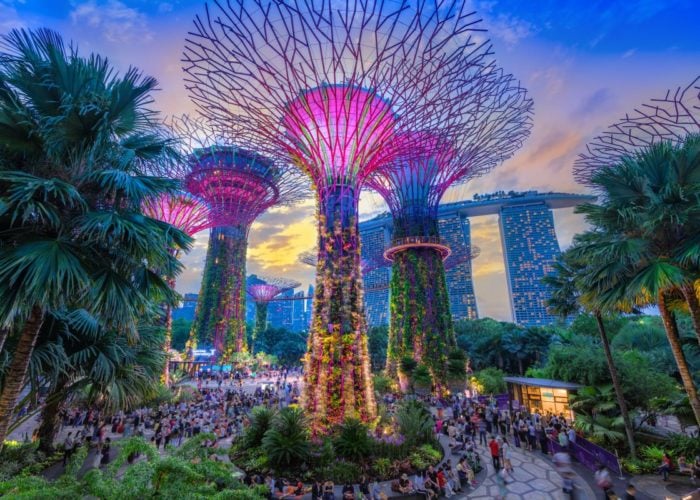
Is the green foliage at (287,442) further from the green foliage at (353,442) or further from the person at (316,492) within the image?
the person at (316,492)

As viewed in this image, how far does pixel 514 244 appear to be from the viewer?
344ft

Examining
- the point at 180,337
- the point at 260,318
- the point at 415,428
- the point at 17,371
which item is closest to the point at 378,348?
the point at 260,318

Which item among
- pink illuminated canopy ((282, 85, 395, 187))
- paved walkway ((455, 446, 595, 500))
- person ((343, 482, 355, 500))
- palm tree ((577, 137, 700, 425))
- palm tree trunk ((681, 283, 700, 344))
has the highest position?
pink illuminated canopy ((282, 85, 395, 187))

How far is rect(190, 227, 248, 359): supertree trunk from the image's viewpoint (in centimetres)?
4041

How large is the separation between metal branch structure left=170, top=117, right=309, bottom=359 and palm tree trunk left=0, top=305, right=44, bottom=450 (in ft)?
84.8

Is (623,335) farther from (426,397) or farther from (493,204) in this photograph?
(493,204)

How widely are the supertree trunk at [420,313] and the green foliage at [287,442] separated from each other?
17409mm

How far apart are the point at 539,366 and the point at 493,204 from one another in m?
79.8

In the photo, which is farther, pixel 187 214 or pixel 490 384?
pixel 187 214

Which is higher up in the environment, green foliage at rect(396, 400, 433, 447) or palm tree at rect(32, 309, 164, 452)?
palm tree at rect(32, 309, 164, 452)

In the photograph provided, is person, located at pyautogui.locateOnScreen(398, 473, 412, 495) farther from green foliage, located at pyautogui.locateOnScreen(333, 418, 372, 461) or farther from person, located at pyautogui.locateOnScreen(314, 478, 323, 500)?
person, located at pyautogui.locateOnScreen(314, 478, 323, 500)

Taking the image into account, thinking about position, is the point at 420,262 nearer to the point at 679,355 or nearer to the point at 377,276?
the point at 679,355

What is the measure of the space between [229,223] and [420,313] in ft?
69.1

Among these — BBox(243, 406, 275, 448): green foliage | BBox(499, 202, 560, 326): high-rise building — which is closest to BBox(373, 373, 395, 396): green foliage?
BBox(243, 406, 275, 448): green foliage
